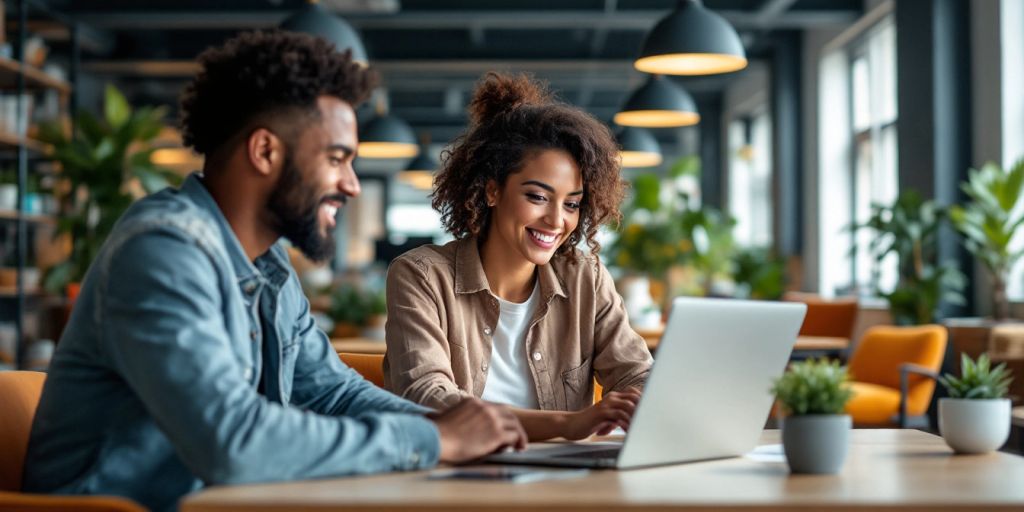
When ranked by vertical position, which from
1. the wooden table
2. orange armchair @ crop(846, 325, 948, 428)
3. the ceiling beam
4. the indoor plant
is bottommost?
orange armchair @ crop(846, 325, 948, 428)

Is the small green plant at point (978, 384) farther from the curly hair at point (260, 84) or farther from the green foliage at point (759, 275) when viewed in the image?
the green foliage at point (759, 275)

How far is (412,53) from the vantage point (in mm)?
11930

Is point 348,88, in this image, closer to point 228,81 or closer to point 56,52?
point 228,81

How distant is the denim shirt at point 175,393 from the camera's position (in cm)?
139

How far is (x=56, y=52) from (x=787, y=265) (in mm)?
7331

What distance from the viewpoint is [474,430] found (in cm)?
163

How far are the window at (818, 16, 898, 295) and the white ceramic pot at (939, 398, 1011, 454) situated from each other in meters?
6.93

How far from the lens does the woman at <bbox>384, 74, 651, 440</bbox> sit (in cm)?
244

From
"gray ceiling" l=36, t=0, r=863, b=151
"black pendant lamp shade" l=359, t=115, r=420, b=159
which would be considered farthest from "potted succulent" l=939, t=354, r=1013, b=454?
"gray ceiling" l=36, t=0, r=863, b=151

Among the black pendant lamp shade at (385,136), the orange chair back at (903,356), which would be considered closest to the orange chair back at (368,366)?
the orange chair back at (903,356)

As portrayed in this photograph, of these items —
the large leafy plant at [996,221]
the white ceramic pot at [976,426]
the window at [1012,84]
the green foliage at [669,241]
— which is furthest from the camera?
the green foliage at [669,241]

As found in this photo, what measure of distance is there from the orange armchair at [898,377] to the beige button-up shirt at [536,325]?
9.87 feet

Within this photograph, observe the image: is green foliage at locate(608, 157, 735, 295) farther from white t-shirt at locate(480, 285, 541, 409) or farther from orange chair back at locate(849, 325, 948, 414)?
white t-shirt at locate(480, 285, 541, 409)

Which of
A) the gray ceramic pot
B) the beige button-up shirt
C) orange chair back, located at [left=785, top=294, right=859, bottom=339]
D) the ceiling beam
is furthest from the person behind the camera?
the ceiling beam
